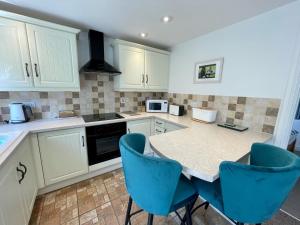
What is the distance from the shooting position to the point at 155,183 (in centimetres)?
75

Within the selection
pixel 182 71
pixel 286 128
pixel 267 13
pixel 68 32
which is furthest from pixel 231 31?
pixel 68 32

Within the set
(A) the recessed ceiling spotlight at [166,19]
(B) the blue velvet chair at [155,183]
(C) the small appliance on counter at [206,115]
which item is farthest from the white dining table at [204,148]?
(A) the recessed ceiling spotlight at [166,19]

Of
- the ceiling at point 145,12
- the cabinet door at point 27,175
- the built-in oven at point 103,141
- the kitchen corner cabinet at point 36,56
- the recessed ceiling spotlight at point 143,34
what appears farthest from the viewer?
the recessed ceiling spotlight at point 143,34

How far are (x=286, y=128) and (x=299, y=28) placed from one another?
3.17 ft

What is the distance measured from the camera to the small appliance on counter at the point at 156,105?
2.61 metres

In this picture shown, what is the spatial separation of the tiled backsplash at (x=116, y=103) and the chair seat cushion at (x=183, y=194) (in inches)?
48.3

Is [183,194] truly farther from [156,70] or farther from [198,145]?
[156,70]

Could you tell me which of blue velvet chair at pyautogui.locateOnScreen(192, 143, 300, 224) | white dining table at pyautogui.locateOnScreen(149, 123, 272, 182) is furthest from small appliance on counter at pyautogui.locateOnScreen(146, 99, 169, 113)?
blue velvet chair at pyautogui.locateOnScreen(192, 143, 300, 224)

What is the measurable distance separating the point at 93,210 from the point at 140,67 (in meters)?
2.11

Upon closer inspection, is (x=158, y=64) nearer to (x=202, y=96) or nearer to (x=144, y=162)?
(x=202, y=96)

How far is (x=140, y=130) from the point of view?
229cm

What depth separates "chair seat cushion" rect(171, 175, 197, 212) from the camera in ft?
2.80

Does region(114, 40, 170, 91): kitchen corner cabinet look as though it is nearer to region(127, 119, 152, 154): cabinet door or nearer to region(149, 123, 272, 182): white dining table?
region(127, 119, 152, 154): cabinet door

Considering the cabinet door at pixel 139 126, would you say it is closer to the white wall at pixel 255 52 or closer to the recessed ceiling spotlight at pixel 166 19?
the white wall at pixel 255 52
